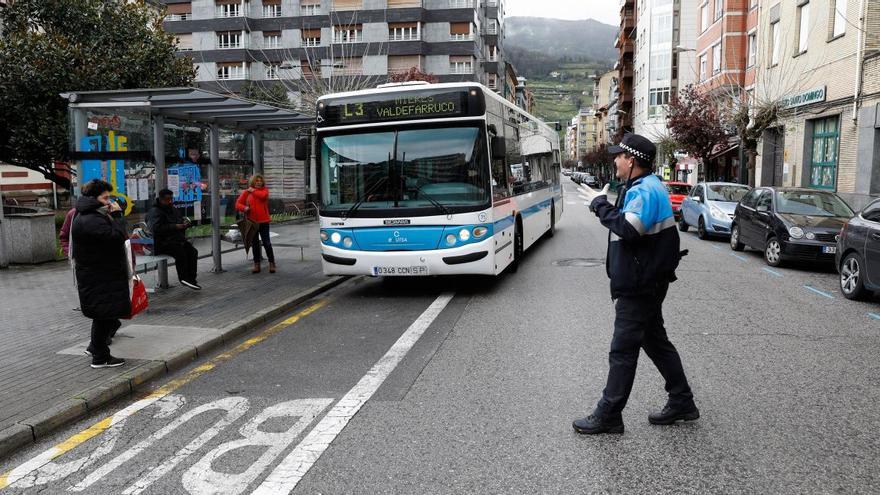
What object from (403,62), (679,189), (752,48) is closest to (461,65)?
(403,62)

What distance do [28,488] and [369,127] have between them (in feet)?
21.8

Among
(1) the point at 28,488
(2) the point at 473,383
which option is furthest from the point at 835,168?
(1) the point at 28,488

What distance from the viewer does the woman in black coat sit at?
5.86 meters

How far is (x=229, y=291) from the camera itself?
10.0 metres

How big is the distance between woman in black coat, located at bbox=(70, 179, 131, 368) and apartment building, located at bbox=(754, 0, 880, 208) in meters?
Answer: 19.9

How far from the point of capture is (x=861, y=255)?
9.34m

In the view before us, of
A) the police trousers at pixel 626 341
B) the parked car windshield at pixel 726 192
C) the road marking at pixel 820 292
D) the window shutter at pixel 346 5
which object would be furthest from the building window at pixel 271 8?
the police trousers at pixel 626 341

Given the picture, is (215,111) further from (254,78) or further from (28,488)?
(254,78)

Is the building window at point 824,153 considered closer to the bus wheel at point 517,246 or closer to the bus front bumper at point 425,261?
the bus wheel at point 517,246

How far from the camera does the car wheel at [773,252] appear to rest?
511 inches

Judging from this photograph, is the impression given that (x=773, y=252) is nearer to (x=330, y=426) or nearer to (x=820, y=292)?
(x=820, y=292)

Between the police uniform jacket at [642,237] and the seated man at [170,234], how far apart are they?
7.23m

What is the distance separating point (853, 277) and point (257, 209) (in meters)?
9.10

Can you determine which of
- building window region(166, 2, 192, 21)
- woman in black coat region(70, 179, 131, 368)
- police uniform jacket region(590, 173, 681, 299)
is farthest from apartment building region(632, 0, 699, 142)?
police uniform jacket region(590, 173, 681, 299)
